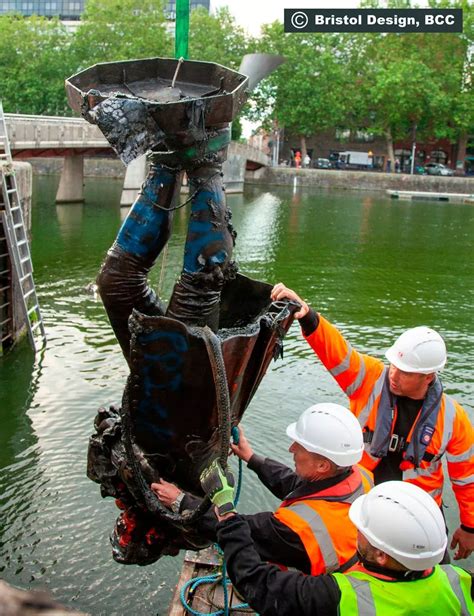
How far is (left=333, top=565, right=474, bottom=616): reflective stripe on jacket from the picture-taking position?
3229 millimetres

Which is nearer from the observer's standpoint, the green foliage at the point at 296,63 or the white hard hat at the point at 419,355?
the white hard hat at the point at 419,355

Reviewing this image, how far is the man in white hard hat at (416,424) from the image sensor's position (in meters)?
4.95

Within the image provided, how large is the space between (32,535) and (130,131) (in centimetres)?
524

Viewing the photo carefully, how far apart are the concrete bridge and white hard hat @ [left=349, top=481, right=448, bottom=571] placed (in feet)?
51.3

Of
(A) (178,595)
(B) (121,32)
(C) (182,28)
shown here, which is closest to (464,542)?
(A) (178,595)

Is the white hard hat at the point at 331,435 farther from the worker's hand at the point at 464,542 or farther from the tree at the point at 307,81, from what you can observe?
the tree at the point at 307,81

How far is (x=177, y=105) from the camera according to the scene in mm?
3723

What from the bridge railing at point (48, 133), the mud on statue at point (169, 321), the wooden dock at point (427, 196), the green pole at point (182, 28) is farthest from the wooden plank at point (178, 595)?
the wooden dock at point (427, 196)

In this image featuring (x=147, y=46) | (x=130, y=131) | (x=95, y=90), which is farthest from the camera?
(x=147, y=46)

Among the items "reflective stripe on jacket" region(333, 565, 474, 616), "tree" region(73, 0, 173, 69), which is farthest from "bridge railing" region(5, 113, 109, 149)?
"tree" region(73, 0, 173, 69)

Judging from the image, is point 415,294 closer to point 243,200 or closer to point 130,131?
point 130,131

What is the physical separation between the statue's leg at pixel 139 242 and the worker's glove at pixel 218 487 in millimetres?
851

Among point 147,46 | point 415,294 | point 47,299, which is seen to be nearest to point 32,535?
point 47,299

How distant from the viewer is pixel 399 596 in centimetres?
326
